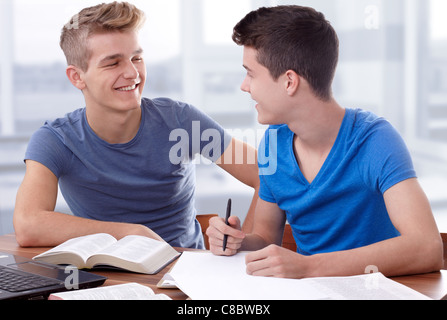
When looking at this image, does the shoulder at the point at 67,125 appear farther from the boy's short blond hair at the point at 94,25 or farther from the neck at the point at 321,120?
the neck at the point at 321,120

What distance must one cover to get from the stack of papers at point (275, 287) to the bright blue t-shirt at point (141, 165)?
63 cm

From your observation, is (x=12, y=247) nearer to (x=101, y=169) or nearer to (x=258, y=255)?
(x=101, y=169)

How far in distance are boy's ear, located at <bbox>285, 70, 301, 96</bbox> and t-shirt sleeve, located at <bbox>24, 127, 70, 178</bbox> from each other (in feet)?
2.28

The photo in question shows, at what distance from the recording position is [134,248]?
1200 millimetres

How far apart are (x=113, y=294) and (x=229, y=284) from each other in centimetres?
20

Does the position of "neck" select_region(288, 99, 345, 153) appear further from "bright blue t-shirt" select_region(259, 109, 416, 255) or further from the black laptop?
the black laptop

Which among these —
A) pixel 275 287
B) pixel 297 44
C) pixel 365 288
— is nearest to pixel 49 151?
pixel 297 44

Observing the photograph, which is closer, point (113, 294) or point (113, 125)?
point (113, 294)

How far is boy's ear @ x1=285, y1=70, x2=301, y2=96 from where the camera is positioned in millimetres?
1321

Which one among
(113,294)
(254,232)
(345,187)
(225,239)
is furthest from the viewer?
(254,232)

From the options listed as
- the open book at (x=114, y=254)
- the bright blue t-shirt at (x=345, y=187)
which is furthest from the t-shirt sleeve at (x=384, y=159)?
the open book at (x=114, y=254)

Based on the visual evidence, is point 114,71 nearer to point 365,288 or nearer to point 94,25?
point 94,25

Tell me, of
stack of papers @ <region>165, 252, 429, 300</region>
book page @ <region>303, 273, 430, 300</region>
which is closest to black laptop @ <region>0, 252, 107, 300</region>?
stack of papers @ <region>165, 252, 429, 300</region>
